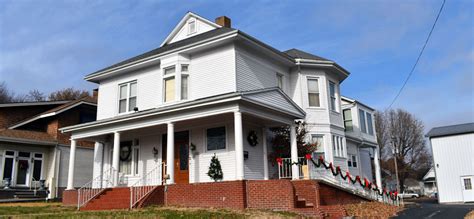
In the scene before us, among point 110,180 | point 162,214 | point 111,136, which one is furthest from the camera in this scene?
point 111,136

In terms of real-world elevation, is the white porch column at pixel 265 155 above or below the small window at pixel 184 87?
below

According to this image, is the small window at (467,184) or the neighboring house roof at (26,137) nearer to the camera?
the neighboring house roof at (26,137)

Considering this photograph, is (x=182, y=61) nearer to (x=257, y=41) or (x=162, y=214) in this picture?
(x=257, y=41)

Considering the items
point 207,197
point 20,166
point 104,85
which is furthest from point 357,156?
point 20,166

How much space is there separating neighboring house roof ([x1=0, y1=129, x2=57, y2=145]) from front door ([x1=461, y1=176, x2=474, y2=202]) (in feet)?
95.1

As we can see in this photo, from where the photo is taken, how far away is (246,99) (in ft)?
45.0

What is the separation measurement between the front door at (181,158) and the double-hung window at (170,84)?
5.55 feet

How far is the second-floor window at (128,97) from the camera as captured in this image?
20.1 metres

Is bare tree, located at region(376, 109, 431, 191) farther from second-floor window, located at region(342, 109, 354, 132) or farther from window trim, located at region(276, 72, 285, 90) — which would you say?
window trim, located at region(276, 72, 285, 90)

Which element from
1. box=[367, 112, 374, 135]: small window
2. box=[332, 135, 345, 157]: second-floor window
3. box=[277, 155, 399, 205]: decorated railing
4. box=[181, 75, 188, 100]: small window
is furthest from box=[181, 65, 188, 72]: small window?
box=[367, 112, 374, 135]: small window

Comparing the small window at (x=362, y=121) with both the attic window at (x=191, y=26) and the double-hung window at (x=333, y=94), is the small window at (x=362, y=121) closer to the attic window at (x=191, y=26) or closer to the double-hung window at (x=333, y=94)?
the double-hung window at (x=333, y=94)

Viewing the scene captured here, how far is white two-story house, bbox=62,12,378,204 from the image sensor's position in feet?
50.5

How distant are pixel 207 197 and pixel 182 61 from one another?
23.3 ft

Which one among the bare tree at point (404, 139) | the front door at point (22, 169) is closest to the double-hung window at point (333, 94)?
the front door at point (22, 169)
